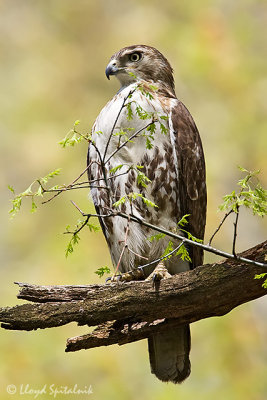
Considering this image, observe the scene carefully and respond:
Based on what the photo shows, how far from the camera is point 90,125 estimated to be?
10047 millimetres

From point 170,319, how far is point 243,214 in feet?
17.0

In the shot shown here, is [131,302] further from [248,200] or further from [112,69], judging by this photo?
[112,69]

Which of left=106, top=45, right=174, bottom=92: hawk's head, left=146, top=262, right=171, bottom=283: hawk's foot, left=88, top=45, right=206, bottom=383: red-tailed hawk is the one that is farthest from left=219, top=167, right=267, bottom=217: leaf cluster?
left=106, top=45, right=174, bottom=92: hawk's head

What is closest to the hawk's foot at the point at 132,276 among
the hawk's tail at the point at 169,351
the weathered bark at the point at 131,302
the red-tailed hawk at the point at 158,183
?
the red-tailed hawk at the point at 158,183

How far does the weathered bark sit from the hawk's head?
174cm

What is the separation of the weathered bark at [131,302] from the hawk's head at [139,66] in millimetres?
1745

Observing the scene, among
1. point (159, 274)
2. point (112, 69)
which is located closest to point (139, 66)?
point (112, 69)

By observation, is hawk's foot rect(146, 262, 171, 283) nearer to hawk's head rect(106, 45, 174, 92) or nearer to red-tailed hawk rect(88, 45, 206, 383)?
red-tailed hawk rect(88, 45, 206, 383)

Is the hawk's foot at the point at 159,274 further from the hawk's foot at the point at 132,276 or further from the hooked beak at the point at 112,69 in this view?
the hooked beak at the point at 112,69

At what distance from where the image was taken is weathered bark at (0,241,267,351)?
391 centimetres

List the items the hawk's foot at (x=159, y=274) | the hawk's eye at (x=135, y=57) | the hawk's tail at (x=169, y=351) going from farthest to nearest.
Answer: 1. the hawk's eye at (x=135, y=57)
2. the hawk's tail at (x=169, y=351)
3. the hawk's foot at (x=159, y=274)

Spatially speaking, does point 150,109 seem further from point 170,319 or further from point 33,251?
point 33,251

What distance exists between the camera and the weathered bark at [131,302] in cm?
391

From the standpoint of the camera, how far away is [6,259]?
9031 millimetres
